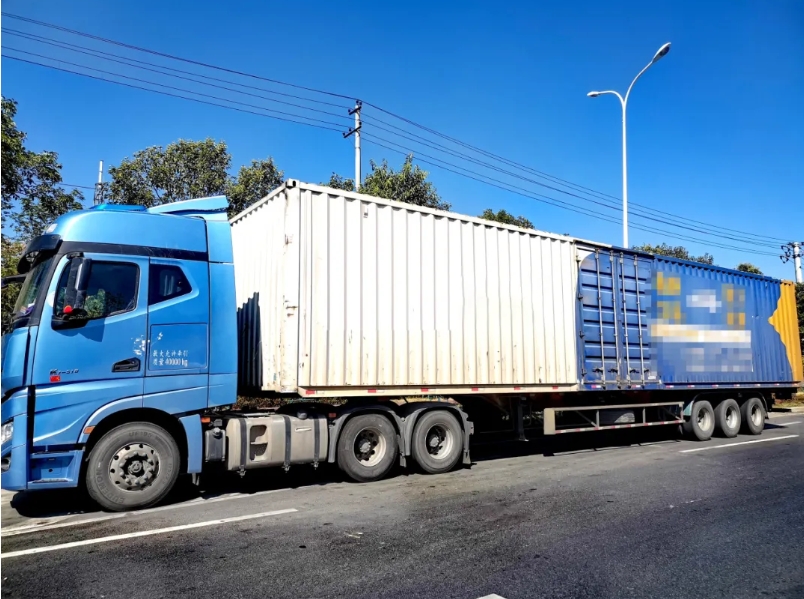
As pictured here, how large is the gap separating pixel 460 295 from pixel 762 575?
5.32 m

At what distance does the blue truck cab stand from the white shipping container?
0.83 m

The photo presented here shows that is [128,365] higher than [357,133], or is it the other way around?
[357,133]

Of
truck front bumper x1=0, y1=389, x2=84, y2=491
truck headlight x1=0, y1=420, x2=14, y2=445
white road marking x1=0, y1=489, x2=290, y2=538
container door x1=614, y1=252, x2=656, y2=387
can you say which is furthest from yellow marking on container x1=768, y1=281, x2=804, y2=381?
truck headlight x1=0, y1=420, x2=14, y2=445

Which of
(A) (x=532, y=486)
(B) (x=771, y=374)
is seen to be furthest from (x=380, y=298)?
(B) (x=771, y=374)

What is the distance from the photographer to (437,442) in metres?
8.64

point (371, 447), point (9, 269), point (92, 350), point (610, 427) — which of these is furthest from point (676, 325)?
point (9, 269)

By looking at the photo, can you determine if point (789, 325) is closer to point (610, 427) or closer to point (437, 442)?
point (610, 427)

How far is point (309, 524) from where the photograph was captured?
5.70 m

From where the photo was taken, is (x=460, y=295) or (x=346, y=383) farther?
(x=460, y=295)

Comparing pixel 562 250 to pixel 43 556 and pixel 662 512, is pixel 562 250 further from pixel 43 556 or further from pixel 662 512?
pixel 43 556

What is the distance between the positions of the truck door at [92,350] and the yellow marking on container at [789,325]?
45.7ft

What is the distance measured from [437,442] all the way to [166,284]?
4.37 metres

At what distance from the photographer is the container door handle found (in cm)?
631

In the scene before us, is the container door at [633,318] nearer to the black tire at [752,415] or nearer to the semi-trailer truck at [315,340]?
the semi-trailer truck at [315,340]
